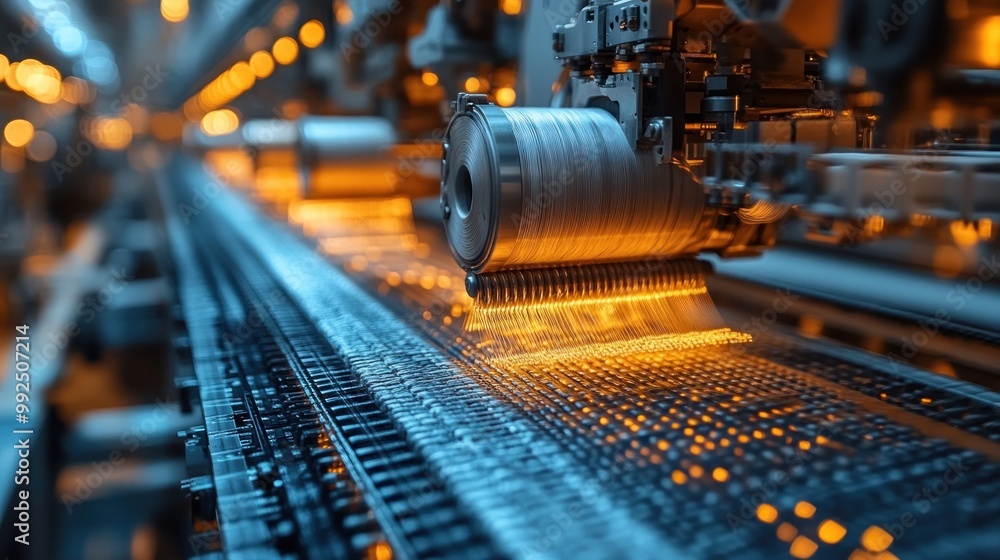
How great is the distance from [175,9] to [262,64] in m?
3.19

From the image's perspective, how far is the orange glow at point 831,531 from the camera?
2.75 feet

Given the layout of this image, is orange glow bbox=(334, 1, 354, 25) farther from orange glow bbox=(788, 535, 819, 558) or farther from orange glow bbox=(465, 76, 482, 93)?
orange glow bbox=(788, 535, 819, 558)

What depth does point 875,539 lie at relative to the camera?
2.75 feet

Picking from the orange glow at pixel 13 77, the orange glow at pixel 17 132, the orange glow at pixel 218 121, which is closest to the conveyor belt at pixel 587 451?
the orange glow at pixel 13 77

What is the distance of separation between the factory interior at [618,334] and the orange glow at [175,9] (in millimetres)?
5395

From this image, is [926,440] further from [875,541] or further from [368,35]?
[368,35]

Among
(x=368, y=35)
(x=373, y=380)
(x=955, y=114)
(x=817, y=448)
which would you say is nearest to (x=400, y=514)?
(x=373, y=380)

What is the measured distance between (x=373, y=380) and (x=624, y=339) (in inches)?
21.1

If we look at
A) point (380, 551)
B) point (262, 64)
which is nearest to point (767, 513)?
point (380, 551)

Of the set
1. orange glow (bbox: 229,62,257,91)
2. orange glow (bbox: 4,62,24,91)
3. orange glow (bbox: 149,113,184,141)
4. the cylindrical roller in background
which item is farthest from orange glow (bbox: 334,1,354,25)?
orange glow (bbox: 149,113,184,141)

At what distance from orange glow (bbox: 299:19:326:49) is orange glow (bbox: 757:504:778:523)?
3.84 m

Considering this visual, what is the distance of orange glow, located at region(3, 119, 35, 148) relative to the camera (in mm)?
7422

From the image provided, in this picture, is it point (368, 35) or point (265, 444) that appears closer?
point (265, 444)

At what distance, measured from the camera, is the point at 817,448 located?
1062mm
